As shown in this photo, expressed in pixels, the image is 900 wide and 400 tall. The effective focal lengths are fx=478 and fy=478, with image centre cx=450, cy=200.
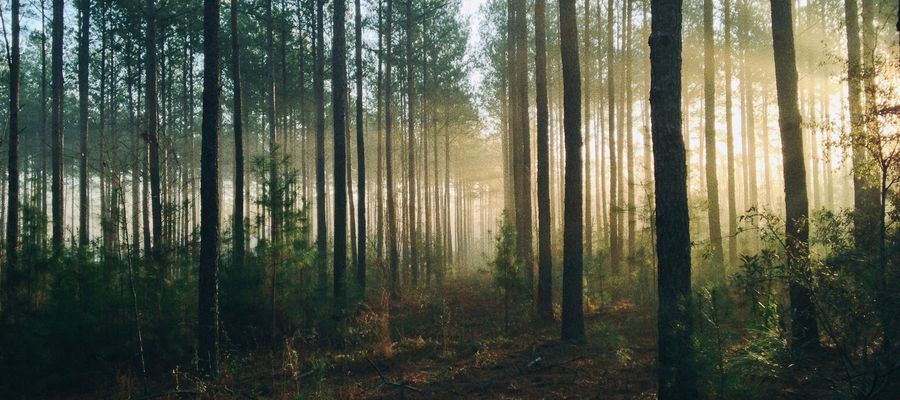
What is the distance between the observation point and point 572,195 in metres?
9.80

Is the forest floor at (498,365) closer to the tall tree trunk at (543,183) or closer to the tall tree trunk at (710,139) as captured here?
the tall tree trunk at (543,183)

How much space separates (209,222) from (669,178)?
7.51 metres

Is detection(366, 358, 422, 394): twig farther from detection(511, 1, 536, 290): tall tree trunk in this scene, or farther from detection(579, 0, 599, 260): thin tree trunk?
detection(579, 0, 599, 260): thin tree trunk

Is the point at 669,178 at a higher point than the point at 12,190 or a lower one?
lower

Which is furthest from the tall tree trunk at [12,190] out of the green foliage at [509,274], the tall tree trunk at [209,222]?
the green foliage at [509,274]

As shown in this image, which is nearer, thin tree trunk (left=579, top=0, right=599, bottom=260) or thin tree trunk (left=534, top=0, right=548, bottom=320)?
thin tree trunk (left=534, top=0, right=548, bottom=320)

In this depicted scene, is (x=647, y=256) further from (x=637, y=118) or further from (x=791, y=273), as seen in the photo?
(x=637, y=118)

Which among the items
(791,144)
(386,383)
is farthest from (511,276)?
(791,144)

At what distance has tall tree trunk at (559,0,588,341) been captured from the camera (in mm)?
9727

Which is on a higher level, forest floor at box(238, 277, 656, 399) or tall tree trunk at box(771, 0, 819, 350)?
→ tall tree trunk at box(771, 0, 819, 350)

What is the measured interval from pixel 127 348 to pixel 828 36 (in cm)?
2779

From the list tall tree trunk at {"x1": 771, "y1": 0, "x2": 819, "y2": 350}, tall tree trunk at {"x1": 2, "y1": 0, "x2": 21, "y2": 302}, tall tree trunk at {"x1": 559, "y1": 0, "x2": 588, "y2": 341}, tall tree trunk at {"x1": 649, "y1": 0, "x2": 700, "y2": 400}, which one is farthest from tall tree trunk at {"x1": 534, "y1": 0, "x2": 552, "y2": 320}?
tall tree trunk at {"x1": 2, "y1": 0, "x2": 21, "y2": 302}

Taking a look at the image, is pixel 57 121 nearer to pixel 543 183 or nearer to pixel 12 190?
pixel 12 190

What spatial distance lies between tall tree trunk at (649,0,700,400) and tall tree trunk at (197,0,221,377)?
7170 millimetres
